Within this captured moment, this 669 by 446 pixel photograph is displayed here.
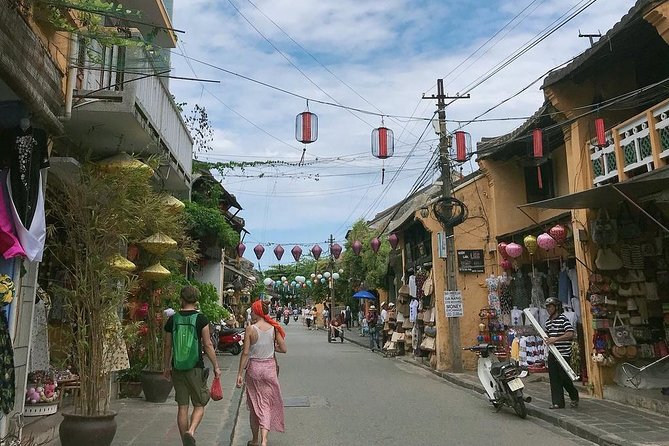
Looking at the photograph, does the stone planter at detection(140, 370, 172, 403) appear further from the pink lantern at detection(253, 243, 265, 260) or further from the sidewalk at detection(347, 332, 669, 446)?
the pink lantern at detection(253, 243, 265, 260)

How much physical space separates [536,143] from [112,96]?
8.37m


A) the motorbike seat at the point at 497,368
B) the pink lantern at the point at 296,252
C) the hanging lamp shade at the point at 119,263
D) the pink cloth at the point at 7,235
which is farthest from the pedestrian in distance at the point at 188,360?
the pink lantern at the point at 296,252

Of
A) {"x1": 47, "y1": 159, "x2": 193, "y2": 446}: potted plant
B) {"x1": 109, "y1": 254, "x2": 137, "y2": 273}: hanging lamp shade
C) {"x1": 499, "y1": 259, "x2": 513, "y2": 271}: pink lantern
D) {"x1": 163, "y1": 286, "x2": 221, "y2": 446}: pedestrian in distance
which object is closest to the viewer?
{"x1": 47, "y1": 159, "x2": 193, "y2": 446}: potted plant

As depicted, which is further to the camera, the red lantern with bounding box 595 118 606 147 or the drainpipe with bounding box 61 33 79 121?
the red lantern with bounding box 595 118 606 147

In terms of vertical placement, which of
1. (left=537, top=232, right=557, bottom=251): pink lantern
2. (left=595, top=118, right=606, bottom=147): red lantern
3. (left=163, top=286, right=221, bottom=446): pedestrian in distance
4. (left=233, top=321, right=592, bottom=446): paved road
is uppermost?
(left=595, top=118, right=606, bottom=147): red lantern

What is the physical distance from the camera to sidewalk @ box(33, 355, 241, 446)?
23.0ft

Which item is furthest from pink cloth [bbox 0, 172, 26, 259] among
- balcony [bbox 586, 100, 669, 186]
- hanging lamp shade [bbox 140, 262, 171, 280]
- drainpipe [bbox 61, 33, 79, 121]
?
balcony [bbox 586, 100, 669, 186]

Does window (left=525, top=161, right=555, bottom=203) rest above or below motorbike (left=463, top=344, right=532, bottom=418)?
above

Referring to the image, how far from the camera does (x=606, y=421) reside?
323 inches

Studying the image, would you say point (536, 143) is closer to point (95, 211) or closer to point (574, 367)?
point (574, 367)

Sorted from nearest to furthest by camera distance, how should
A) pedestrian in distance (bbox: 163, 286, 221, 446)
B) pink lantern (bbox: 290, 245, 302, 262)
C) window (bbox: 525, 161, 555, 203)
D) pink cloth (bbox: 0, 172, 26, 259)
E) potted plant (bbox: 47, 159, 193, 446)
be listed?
pink cloth (bbox: 0, 172, 26, 259)
potted plant (bbox: 47, 159, 193, 446)
pedestrian in distance (bbox: 163, 286, 221, 446)
window (bbox: 525, 161, 555, 203)
pink lantern (bbox: 290, 245, 302, 262)

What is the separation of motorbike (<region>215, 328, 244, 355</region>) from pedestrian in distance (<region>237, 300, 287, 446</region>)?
15219 millimetres

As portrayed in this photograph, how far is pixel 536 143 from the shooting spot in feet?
38.5

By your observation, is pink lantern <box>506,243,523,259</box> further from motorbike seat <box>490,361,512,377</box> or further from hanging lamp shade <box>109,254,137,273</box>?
hanging lamp shade <box>109,254,137,273</box>
